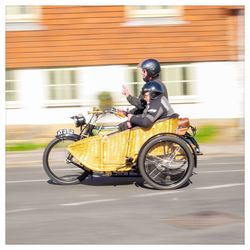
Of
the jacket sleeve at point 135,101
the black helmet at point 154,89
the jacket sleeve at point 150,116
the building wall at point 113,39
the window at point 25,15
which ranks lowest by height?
the jacket sleeve at point 150,116

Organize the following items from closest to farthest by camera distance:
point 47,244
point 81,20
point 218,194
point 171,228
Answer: point 47,244
point 171,228
point 218,194
point 81,20

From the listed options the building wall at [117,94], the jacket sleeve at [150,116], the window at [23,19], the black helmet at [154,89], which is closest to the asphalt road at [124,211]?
the jacket sleeve at [150,116]

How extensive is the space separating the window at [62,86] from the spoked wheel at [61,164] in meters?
6.81

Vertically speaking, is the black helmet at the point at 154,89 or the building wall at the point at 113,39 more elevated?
the building wall at the point at 113,39

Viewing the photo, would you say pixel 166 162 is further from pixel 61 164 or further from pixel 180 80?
pixel 180 80

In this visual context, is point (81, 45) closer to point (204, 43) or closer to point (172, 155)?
point (204, 43)

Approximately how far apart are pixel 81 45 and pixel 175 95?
Result: 8.29 feet

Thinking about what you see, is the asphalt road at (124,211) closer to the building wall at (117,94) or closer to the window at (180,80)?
the building wall at (117,94)

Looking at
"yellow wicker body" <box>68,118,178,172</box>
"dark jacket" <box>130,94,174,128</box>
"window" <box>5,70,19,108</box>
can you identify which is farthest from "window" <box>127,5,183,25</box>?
"yellow wicker body" <box>68,118,178,172</box>

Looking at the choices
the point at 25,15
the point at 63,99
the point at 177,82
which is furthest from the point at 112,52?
the point at 25,15

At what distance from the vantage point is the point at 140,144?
31.8ft

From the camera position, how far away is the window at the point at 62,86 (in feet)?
57.3

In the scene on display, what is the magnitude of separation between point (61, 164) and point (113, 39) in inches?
283
